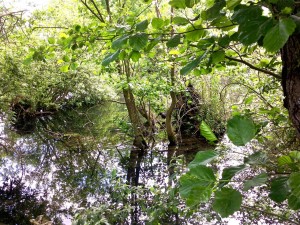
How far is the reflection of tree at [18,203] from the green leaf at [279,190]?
5636mm

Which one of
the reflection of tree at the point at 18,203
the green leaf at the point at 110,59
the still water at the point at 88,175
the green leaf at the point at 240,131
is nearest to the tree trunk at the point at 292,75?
the green leaf at the point at 240,131

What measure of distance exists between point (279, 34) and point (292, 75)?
24 centimetres

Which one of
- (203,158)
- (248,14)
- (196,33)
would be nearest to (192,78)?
(196,33)

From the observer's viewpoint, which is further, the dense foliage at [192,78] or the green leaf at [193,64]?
the green leaf at [193,64]

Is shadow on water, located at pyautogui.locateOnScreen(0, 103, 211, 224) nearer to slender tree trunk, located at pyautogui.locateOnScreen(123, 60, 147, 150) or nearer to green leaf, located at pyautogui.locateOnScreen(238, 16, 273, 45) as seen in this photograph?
slender tree trunk, located at pyautogui.locateOnScreen(123, 60, 147, 150)

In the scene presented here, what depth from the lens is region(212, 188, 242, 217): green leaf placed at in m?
0.57

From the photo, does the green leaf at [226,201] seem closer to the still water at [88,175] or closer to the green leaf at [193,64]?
the green leaf at [193,64]

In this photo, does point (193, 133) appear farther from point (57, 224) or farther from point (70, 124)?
point (70, 124)

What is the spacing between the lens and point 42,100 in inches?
579

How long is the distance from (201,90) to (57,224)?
586 centimetres

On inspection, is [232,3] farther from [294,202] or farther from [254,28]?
[294,202]

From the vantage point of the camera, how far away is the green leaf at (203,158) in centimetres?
61

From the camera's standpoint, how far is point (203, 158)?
622 mm

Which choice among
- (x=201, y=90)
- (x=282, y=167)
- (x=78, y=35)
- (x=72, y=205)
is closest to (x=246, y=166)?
(x=282, y=167)
